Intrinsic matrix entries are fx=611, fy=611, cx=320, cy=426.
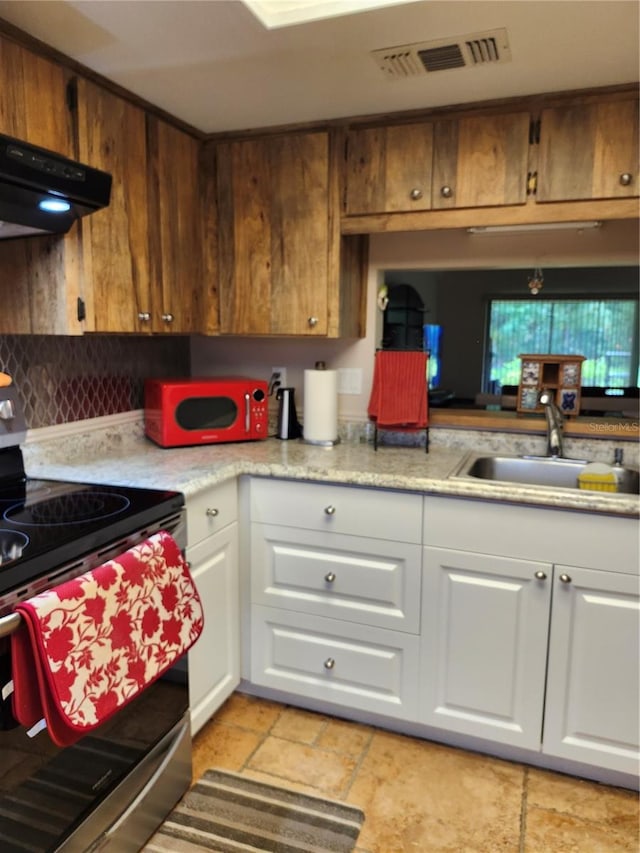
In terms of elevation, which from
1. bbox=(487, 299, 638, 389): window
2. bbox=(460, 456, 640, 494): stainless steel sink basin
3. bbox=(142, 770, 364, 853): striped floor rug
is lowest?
bbox=(142, 770, 364, 853): striped floor rug

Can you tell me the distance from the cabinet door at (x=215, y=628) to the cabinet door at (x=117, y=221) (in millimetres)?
786

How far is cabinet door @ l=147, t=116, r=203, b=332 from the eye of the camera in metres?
2.12

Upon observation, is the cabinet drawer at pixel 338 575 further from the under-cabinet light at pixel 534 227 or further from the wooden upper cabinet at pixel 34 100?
the wooden upper cabinet at pixel 34 100

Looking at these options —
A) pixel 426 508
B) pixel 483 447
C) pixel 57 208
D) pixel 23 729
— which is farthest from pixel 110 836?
pixel 483 447

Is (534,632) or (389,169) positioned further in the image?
(389,169)

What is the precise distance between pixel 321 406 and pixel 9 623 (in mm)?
1489

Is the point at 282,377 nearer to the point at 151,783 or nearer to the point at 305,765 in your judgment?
the point at 305,765

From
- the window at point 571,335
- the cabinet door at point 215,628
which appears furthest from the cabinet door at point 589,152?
the cabinet door at point 215,628

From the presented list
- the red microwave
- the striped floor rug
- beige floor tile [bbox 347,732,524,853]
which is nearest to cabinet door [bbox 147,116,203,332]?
the red microwave

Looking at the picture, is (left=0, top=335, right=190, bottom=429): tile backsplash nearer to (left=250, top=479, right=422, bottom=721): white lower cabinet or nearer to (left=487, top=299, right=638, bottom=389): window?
(left=250, top=479, right=422, bottom=721): white lower cabinet

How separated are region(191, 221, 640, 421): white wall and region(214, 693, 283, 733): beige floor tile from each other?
1.18 m

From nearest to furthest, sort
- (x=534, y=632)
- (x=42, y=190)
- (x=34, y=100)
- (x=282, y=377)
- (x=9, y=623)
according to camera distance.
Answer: (x=9, y=623), (x=42, y=190), (x=34, y=100), (x=534, y=632), (x=282, y=377)

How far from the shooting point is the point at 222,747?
2035 millimetres

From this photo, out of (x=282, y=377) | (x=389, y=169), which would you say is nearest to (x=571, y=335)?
(x=389, y=169)
